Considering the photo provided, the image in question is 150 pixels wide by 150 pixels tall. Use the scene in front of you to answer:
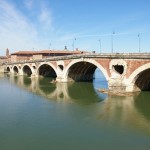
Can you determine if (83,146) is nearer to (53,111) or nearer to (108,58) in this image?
(53,111)

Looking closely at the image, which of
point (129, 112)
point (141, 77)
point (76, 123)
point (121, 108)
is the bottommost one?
point (76, 123)

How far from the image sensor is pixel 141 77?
35438mm

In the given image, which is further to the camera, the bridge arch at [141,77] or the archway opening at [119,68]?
the archway opening at [119,68]

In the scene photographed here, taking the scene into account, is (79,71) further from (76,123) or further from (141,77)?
(76,123)

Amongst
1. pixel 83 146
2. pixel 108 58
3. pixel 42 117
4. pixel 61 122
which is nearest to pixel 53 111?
pixel 42 117

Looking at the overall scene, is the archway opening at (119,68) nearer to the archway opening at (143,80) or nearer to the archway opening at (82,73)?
the archway opening at (143,80)

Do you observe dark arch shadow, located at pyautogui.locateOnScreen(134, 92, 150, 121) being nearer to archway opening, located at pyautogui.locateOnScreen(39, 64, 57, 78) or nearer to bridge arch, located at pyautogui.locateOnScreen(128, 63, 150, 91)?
bridge arch, located at pyautogui.locateOnScreen(128, 63, 150, 91)

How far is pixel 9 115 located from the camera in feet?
82.2

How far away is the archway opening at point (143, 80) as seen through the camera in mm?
34750

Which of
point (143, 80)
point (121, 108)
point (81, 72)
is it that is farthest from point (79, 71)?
point (121, 108)

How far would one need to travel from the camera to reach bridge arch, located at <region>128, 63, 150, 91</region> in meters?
32.9

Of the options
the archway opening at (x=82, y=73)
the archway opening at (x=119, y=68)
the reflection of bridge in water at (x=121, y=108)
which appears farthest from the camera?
the archway opening at (x=82, y=73)

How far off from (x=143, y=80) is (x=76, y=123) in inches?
672

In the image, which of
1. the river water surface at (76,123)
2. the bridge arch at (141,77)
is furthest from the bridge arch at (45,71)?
the bridge arch at (141,77)
